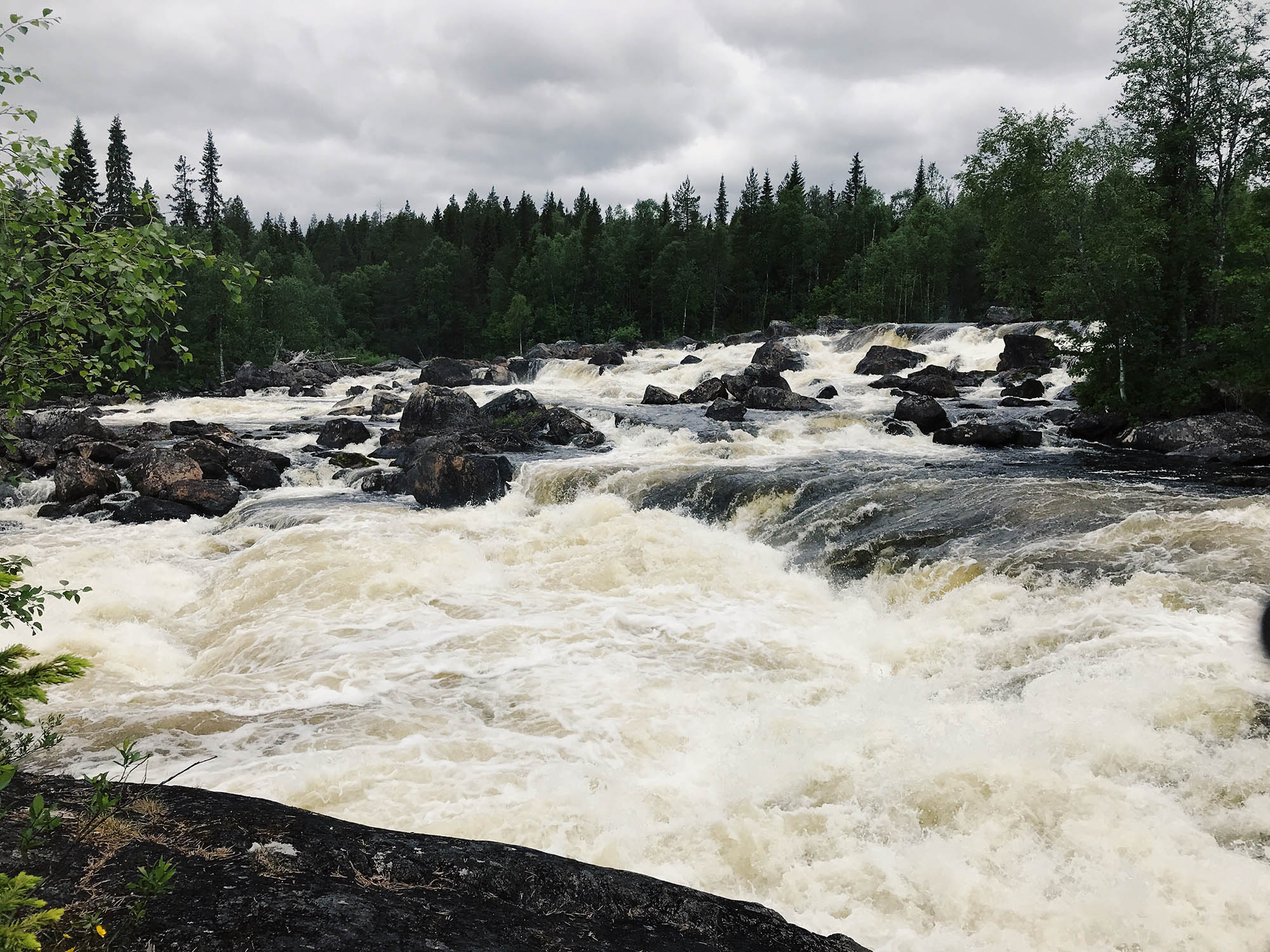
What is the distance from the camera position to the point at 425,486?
16078mm

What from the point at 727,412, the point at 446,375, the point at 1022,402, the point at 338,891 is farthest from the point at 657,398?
the point at 338,891

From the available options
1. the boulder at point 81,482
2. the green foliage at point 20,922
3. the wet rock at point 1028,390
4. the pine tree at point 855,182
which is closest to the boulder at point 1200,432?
the wet rock at point 1028,390

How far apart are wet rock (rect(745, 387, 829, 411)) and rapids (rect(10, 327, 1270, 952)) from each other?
11.6 meters

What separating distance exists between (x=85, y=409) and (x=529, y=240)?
57671 millimetres

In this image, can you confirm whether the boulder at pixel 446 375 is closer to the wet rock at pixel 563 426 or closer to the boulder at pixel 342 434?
the boulder at pixel 342 434

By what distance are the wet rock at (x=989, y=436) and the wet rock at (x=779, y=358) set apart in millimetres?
16201

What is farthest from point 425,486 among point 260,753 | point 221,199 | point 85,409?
point 221,199

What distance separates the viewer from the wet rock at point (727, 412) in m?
24.2

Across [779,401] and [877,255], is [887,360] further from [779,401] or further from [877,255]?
[877,255]

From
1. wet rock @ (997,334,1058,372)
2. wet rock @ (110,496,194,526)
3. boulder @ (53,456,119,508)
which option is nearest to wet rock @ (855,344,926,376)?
wet rock @ (997,334,1058,372)

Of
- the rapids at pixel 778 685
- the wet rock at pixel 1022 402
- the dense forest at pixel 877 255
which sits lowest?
the rapids at pixel 778 685

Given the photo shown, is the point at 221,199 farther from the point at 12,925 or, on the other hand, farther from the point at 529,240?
the point at 12,925

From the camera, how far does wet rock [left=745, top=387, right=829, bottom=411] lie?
26.5 metres

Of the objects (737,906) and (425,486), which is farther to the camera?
(425,486)
